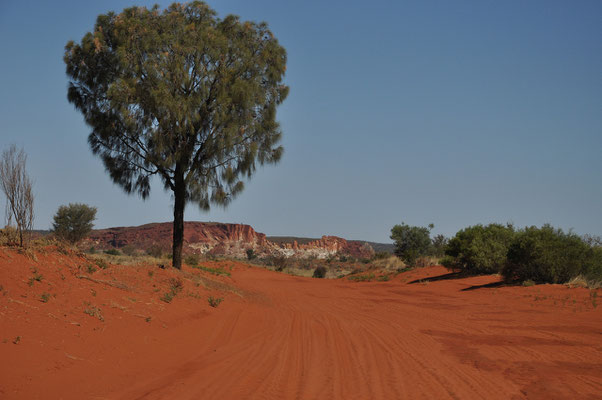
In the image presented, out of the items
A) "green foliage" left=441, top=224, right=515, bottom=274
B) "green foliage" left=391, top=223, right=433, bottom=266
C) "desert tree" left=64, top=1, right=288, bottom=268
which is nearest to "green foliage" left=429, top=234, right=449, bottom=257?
"green foliage" left=391, top=223, right=433, bottom=266

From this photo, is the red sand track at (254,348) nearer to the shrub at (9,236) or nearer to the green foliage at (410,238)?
the shrub at (9,236)

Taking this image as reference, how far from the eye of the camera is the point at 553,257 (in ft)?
57.6

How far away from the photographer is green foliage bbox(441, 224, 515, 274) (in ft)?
79.7

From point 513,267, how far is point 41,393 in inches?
757

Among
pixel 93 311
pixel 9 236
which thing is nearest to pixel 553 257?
pixel 93 311

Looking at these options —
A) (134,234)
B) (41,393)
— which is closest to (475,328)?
(41,393)

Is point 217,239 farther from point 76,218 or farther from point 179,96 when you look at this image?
point 179,96

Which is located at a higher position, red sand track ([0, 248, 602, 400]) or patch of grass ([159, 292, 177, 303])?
patch of grass ([159, 292, 177, 303])

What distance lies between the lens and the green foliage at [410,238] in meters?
49.7

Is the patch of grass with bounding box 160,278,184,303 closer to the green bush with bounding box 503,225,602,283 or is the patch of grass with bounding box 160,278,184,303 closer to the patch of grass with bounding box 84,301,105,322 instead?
the patch of grass with bounding box 84,301,105,322

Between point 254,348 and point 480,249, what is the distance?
19.7m

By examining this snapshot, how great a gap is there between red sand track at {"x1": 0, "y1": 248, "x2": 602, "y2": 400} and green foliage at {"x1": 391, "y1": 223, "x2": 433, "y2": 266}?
36.7 metres

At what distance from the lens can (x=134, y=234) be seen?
91688mm

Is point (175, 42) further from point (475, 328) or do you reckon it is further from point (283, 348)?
point (475, 328)
